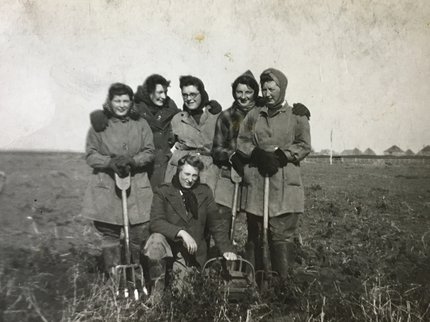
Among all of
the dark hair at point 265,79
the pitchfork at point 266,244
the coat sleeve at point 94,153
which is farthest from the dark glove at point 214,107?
the coat sleeve at point 94,153

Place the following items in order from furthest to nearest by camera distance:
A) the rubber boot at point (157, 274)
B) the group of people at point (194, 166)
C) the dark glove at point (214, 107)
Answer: the dark glove at point (214, 107)
the group of people at point (194, 166)
the rubber boot at point (157, 274)

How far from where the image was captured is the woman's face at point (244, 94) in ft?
14.8

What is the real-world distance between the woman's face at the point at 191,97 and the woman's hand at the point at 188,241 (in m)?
1.44

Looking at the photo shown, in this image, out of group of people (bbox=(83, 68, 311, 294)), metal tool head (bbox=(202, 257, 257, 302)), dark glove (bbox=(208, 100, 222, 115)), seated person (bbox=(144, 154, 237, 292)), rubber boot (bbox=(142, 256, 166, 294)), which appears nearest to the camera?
metal tool head (bbox=(202, 257, 257, 302))

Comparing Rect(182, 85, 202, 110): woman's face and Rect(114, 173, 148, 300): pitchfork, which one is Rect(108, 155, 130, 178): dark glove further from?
Rect(182, 85, 202, 110): woman's face

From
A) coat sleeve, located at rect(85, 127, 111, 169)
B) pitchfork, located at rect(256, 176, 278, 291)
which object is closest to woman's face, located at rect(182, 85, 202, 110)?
coat sleeve, located at rect(85, 127, 111, 169)

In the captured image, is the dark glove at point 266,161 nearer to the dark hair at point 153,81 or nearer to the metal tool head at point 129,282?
the dark hair at point 153,81

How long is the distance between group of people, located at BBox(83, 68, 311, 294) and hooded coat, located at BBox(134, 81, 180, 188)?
0.01 meters

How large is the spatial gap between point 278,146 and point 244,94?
67cm

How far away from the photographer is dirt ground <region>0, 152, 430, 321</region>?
4.14 meters

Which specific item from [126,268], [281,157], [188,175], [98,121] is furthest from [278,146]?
[126,268]

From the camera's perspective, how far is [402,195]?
358 inches

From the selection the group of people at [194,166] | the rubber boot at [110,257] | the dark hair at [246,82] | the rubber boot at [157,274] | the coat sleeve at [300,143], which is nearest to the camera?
the rubber boot at [157,274]

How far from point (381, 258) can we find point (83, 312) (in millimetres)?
3638
